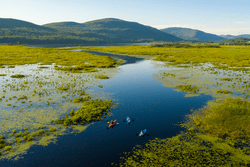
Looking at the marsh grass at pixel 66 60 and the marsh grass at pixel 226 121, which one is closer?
the marsh grass at pixel 226 121

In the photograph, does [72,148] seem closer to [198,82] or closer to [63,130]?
[63,130]

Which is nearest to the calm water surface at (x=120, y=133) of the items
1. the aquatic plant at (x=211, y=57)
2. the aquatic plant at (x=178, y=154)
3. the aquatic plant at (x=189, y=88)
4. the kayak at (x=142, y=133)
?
the kayak at (x=142, y=133)

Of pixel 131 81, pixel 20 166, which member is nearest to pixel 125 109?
pixel 20 166

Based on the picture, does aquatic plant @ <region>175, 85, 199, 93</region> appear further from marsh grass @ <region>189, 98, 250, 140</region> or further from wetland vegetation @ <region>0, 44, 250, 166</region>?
marsh grass @ <region>189, 98, 250, 140</region>

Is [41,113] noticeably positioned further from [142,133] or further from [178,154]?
[178,154]

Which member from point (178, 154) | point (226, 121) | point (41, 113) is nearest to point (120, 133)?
point (178, 154)

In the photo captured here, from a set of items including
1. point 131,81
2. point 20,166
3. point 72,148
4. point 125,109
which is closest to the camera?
point 20,166

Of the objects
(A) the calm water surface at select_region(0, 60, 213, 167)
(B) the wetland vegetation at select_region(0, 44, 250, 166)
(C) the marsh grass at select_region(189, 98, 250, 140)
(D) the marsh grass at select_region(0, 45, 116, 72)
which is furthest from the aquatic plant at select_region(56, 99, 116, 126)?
(D) the marsh grass at select_region(0, 45, 116, 72)

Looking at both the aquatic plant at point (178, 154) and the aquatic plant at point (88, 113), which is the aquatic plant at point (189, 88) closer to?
the aquatic plant at point (88, 113)
